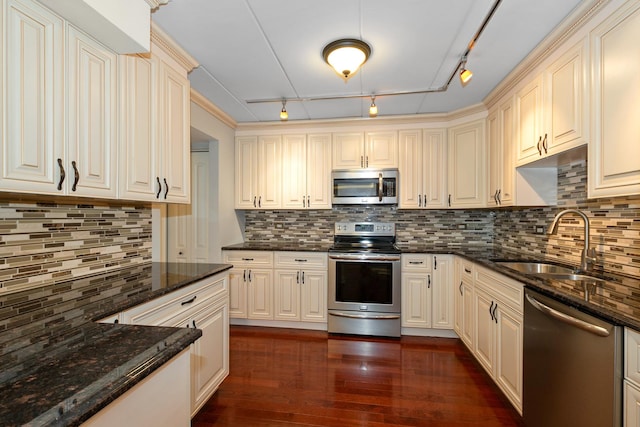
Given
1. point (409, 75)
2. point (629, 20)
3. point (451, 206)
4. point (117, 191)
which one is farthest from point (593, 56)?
point (117, 191)

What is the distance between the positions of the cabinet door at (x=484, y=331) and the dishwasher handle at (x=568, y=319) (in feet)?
2.02

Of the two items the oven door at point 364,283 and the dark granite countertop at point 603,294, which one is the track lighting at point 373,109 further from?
the dark granite countertop at point 603,294

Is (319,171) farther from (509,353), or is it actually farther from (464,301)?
(509,353)

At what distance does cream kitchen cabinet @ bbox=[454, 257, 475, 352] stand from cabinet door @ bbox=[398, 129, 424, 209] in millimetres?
817

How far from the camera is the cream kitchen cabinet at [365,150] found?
10.9 feet

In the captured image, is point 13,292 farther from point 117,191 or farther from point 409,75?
point 409,75

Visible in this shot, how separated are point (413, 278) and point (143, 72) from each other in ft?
9.54

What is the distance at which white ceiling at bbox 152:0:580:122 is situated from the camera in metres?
A: 1.59

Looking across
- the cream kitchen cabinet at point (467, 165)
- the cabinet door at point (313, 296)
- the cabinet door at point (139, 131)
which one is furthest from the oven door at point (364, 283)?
the cabinet door at point (139, 131)

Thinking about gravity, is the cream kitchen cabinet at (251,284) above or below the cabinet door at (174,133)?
below

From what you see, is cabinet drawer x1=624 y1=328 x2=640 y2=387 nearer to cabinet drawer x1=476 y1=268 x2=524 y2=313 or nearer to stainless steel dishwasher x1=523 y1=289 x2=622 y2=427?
stainless steel dishwasher x1=523 y1=289 x2=622 y2=427

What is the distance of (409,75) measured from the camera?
2.33m

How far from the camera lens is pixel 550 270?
2.14m

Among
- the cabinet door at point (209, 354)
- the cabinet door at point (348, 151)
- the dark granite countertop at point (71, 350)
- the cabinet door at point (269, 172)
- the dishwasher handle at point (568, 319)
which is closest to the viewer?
the dark granite countertop at point (71, 350)
